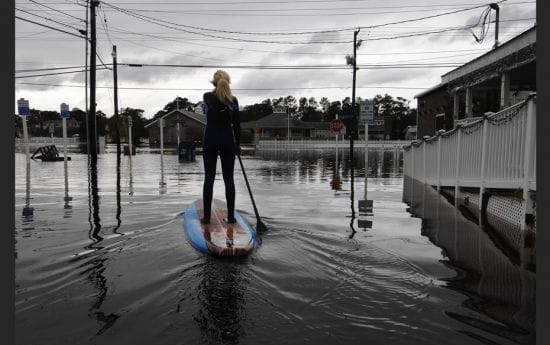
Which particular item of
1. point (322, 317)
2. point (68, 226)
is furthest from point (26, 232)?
point (322, 317)

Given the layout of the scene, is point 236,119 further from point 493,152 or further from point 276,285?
point 493,152

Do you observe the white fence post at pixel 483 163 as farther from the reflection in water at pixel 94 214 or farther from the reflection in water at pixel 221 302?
the reflection in water at pixel 94 214

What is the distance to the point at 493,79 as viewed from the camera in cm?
1831

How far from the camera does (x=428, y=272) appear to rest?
4.29 m

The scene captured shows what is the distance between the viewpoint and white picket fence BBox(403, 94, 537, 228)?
555 centimetres

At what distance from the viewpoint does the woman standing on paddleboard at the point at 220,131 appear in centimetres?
523

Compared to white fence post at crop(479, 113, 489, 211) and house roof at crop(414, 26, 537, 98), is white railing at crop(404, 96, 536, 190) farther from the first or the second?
house roof at crop(414, 26, 537, 98)

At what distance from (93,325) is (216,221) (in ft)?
9.55

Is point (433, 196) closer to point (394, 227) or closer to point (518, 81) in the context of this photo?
point (394, 227)

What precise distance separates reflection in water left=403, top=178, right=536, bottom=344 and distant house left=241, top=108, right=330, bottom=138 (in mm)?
76801

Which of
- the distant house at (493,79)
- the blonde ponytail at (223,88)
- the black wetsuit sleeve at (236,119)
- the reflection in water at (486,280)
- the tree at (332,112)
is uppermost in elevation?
the tree at (332,112)

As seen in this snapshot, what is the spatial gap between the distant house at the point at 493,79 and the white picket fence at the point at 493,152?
6.13m

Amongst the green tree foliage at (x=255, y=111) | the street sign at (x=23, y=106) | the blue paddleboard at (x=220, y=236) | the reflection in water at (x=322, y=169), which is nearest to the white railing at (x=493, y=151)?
the blue paddleboard at (x=220, y=236)

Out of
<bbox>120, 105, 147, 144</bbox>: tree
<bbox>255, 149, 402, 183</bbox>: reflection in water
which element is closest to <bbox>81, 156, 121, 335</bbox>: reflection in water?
<bbox>255, 149, 402, 183</bbox>: reflection in water
